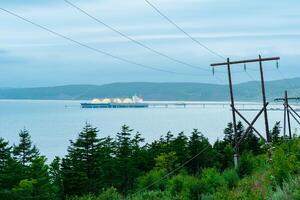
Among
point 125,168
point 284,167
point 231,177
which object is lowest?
point 125,168

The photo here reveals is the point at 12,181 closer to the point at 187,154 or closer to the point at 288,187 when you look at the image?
the point at 187,154

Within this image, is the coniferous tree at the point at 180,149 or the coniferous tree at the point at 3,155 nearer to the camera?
the coniferous tree at the point at 3,155

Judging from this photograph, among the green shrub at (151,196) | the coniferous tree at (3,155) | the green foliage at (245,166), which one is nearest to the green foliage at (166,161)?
the coniferous tree at (3,155)

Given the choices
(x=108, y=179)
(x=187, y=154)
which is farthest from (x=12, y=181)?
(x=187, y=154)

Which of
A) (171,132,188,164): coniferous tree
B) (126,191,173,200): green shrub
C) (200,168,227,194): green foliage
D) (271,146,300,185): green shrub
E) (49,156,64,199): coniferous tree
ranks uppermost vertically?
(271,146,300,185): green shrub

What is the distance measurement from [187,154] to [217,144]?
587cm

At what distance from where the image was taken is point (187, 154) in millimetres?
68250

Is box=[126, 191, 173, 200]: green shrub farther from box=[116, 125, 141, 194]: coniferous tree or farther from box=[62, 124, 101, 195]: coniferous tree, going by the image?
box=[116, 125, 141, 194]: coniferous tree

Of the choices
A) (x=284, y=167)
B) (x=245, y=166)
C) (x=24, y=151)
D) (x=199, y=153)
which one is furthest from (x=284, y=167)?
(x=24, y=151)

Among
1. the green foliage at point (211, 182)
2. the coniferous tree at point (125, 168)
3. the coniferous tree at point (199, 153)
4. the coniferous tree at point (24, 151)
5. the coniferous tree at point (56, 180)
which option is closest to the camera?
the green foliage at point (211, 182)

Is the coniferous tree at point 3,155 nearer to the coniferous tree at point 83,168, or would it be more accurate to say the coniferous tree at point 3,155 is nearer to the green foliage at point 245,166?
the coniferous tree at point 83,168

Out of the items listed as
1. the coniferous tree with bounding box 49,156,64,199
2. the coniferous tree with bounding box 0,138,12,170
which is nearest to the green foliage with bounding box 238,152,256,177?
the coniferous tree with bounding box 0,138,12,170

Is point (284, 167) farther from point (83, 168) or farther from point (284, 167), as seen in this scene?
point (83, 168)

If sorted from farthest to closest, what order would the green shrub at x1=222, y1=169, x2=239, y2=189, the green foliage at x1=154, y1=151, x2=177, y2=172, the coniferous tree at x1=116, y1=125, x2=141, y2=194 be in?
the coniferous tree at x1=116, y1=125, x2=141, y2=194
the green foliage at x1=154, y1=151, x2=177, y2=172
the green shrub at x1=222, y1=169, x2=239, y2=189
